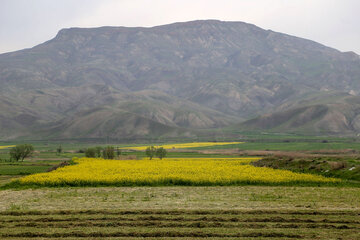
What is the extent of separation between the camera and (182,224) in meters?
20.3

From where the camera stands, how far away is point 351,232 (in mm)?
18422

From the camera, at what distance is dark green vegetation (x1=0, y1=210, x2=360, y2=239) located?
18.4 metres

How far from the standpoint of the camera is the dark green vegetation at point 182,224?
60.3 ft

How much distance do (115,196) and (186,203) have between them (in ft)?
21.9

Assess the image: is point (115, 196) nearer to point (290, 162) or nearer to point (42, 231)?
point (42, 231)

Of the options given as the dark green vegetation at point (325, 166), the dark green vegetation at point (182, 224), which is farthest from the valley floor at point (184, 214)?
the dark green vegetation at point (325, 166)

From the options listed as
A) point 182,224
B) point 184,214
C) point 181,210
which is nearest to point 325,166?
point 181,210

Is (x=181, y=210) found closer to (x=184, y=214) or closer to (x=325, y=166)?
(x=184, y=214)

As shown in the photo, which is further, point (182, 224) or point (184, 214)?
point (184, 214)

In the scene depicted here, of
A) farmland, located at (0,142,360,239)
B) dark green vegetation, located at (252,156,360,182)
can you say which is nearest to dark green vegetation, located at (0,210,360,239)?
farmland, located at (0,142,360,239)

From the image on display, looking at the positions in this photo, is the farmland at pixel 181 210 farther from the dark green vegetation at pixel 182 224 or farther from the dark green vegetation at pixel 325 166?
the dark green vegetation at pixel 325 166

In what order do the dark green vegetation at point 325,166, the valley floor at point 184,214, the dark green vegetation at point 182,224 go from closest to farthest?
1. the dark green vegetation at point 182,224
2. the valley floor at point 184,214
3. the dark green vegetation at point 325,166

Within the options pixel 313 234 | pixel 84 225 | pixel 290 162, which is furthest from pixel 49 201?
pixel 290 162

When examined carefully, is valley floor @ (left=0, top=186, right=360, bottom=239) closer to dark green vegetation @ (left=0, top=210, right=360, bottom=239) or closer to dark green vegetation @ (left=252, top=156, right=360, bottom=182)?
dark green vegetation @ (left=0, top=210, right=360, bottom=239)
